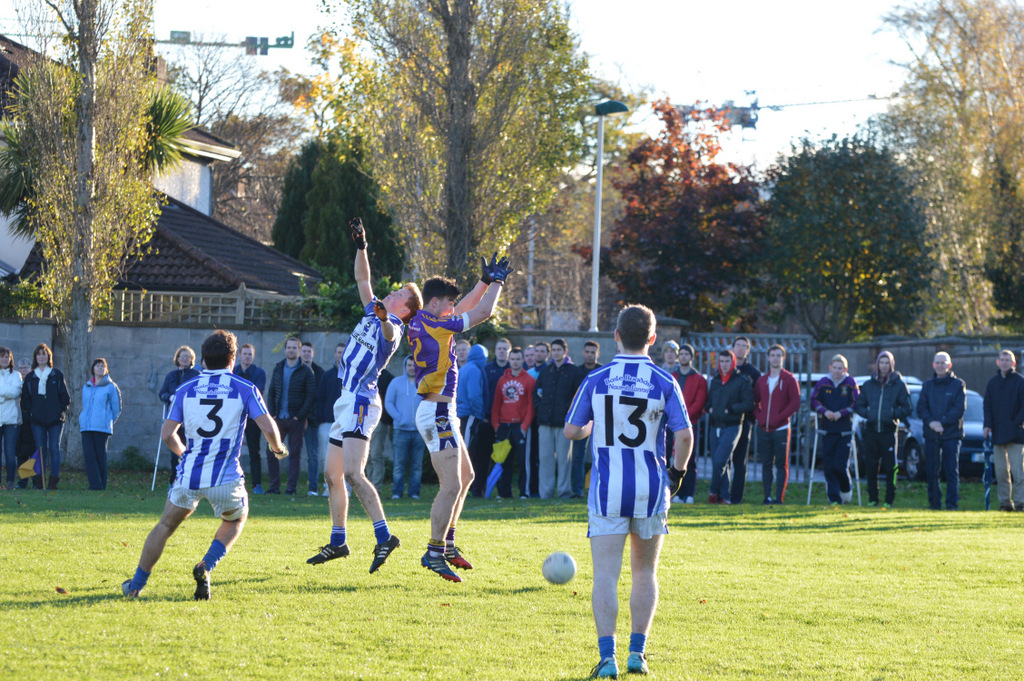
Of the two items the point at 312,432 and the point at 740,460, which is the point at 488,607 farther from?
the point at 312,432

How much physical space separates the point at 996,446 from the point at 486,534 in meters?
8.05

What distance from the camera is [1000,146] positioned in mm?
29781

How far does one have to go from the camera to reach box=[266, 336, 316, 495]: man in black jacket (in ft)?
50.8

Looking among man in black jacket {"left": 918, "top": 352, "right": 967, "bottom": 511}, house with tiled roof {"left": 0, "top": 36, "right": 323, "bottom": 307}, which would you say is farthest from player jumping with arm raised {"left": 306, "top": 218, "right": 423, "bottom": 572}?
house with tiled roof {"left": 0, "top": 36, "right": 323, "bottom": 307}

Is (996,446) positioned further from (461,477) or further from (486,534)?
(461,477)

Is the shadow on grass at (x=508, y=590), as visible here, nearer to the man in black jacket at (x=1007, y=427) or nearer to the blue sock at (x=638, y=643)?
the blue sock at (x=638, y=643)

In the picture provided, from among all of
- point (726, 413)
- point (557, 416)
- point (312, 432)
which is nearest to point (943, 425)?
point (726, 413)

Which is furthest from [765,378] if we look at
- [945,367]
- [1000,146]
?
[1000,146]

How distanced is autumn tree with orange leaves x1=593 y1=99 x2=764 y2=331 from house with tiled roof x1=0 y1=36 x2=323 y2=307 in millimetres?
8905

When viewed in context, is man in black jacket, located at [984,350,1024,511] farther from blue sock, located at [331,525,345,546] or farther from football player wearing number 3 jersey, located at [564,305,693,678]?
football player wearing number 3 jersey, located at [564,305,693,678]

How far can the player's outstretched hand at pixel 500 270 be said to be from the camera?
816cm

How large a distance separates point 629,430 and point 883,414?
34.3ft

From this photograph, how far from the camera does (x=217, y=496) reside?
7.13 metres

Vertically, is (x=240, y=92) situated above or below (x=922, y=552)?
above
